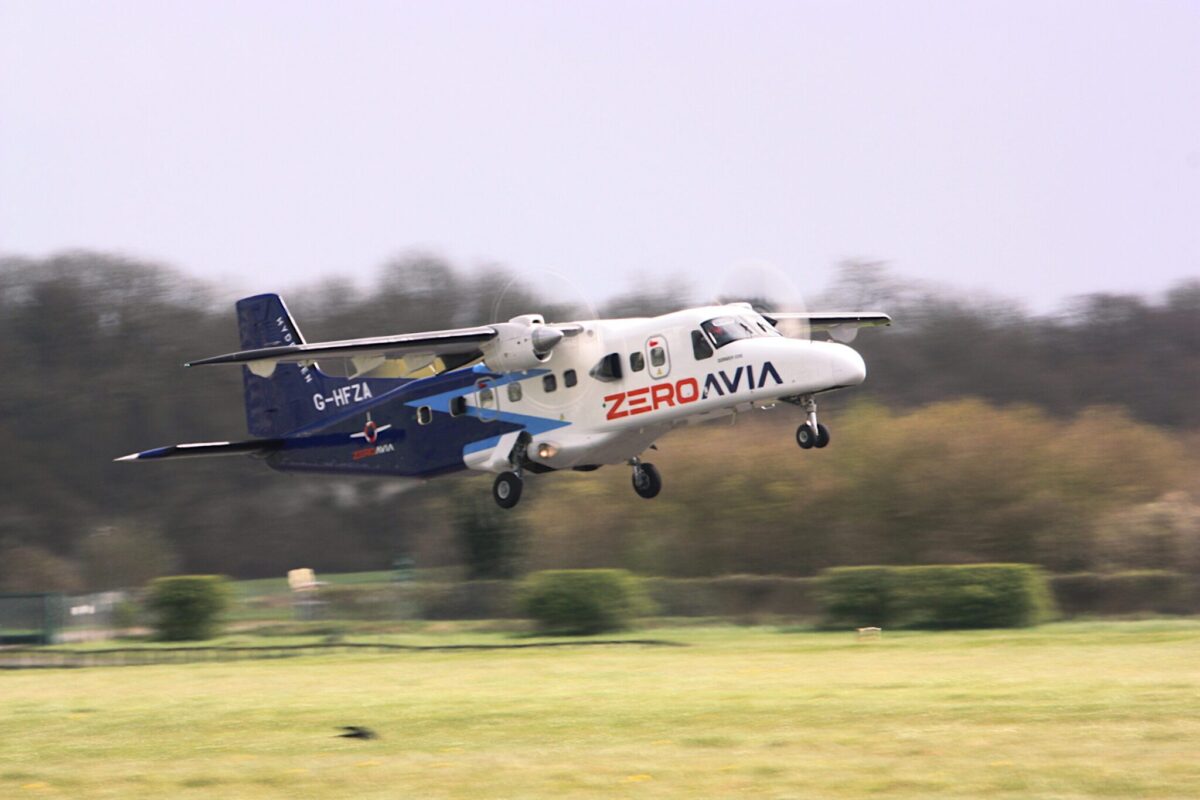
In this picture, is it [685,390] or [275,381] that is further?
[275,381]

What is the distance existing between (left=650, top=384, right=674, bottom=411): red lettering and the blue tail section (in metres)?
7.67

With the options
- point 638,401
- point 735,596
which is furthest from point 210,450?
point 735,596

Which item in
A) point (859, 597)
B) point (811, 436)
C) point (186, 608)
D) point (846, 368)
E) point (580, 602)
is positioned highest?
point (846, 368)

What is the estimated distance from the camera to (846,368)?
70.3ft

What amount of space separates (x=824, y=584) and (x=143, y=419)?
1180 inches

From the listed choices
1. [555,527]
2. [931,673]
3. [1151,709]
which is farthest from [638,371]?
[555,527]

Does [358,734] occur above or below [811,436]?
below

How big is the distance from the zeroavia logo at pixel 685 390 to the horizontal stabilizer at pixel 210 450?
7531 millimetres

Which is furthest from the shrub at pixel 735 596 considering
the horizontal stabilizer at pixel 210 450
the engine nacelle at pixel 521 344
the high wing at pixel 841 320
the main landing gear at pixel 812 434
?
the main landing gear at pixel 812 434

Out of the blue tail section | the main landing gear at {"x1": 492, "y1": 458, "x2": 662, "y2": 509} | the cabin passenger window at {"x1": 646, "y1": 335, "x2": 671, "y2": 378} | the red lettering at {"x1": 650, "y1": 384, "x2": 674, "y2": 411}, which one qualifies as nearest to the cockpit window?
the cabin passenger window at {"x1": 646, "y1": 335, "x2": 671, "y2": 378}

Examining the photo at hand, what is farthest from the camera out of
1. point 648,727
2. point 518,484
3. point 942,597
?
point 942,597

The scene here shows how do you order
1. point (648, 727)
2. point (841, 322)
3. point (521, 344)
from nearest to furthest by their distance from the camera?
point (648, 727) → point (521, 344) → point (841, 322)

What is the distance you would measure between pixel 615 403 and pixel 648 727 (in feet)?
29.8

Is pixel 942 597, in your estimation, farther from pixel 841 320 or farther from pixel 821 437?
pixel 821 437
